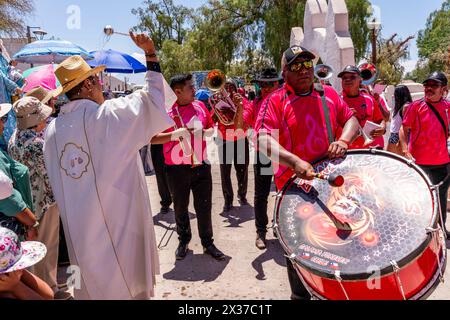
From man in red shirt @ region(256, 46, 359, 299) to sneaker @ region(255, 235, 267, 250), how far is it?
5.64 ft

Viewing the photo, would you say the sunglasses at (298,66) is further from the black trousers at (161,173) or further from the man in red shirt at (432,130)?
the black trousers at (161,173)

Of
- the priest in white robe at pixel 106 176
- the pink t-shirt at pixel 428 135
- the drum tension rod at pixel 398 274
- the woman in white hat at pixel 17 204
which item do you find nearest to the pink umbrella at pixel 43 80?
the woman in white hat at pixel 17 204

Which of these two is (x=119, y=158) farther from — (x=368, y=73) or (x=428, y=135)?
(x=368, y=73)

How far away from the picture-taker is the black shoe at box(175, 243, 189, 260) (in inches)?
173

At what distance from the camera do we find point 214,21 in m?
24.3

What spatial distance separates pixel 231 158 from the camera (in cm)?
646

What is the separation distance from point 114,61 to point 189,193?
5.12 m

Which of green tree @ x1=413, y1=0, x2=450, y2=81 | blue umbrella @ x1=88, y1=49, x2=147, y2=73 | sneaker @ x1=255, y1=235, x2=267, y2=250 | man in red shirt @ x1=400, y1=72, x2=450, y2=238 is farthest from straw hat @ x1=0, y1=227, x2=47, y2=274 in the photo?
green tree @ x1=413, y1=0, x2=450, y2=81

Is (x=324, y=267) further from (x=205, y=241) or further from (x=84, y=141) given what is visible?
(x=205, y=241)

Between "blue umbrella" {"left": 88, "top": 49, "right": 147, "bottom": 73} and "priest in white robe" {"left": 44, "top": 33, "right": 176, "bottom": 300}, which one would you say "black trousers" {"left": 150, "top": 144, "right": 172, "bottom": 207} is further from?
"priest in white robe" {"left": 44, "top": 33, "right": 176, "bottom": 300}

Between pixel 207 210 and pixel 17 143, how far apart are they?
202cm

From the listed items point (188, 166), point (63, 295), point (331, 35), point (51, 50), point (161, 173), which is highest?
point (331, 35)

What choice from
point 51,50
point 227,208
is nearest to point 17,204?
point 227,208
